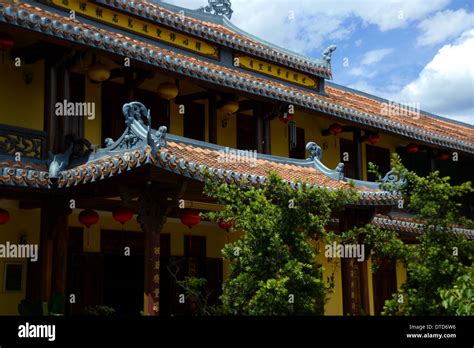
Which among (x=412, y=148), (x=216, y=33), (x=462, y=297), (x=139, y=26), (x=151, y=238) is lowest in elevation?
(x=462, y=297)

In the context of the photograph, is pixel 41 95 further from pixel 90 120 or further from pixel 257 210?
pixel 257 210

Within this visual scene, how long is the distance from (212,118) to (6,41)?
4.40 meters

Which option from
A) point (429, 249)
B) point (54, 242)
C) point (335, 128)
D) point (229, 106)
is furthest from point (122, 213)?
point (335, 128)

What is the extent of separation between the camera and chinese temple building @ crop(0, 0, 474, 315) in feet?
32.6

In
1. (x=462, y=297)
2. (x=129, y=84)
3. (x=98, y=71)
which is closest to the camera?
(x=462, y=297)

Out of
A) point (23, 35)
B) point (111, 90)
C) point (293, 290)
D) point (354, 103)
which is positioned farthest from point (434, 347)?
point (354, 103)

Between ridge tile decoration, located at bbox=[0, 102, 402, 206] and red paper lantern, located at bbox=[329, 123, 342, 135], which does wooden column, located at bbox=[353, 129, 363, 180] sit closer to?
red paper lantern, located at bbox=[329, 123, 342, 135]

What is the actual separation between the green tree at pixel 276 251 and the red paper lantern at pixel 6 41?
398cm

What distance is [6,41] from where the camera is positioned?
33.4 ft

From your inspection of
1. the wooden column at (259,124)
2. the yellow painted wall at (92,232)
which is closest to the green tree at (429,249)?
the yellow painted wall at (92,232)

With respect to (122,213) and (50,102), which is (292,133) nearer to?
(122,213)

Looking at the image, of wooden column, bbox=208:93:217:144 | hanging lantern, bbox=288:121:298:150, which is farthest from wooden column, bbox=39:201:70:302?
hanging lantern, bbox=288:121:298:150

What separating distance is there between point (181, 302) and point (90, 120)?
390 centimetres

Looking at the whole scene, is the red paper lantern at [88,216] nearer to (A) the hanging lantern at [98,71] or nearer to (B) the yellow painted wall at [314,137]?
(A) the hanging lantern at [98,71]
